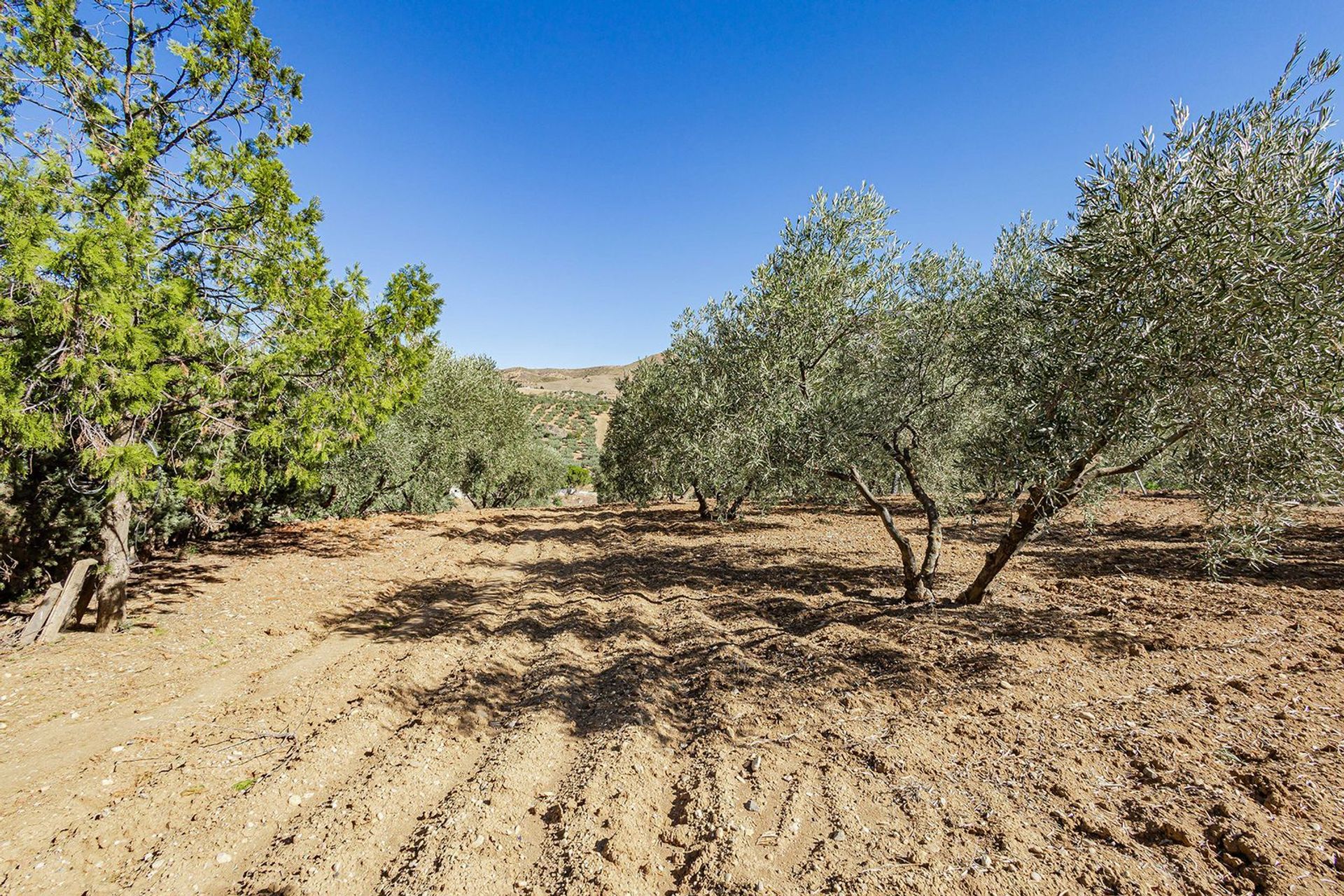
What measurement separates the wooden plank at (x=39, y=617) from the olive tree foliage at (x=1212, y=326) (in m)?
15.3

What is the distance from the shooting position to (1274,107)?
5.55 m

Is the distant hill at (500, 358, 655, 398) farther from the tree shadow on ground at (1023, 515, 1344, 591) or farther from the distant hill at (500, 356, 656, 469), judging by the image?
the tree shadow on ground at (1023, 515, 1344, 591)

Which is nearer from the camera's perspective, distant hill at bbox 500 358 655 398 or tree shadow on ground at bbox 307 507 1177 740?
tree shadow on ground at bbox 307 507 1177 740

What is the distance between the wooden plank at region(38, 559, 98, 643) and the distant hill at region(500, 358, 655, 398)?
92.3 m

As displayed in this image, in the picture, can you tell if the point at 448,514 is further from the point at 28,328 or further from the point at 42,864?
the point at 42,864

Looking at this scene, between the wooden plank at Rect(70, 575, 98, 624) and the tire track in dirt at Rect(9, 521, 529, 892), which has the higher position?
the wooden plank at Rect(70, 575, 98, 624)

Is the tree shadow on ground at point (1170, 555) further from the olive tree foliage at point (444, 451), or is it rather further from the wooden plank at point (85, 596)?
the wooden plank at point (85, 596)

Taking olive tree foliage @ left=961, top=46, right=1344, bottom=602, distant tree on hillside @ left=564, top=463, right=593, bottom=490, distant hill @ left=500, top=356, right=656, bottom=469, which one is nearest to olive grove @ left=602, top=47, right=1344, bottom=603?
olive tree foliage @ left=961, top=46, right=1344, bottom=602

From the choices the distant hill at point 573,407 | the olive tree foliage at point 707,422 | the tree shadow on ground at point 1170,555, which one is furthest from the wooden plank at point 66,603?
the distant hill at point 573,407

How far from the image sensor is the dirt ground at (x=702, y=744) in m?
3.98

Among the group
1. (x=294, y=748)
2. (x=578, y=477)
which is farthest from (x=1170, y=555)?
(x=578, y=477)

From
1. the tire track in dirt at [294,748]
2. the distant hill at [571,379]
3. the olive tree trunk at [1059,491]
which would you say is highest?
the distant hill at [571,379]

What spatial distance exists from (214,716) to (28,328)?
256 inches

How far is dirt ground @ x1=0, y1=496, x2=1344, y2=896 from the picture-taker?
3980mm
